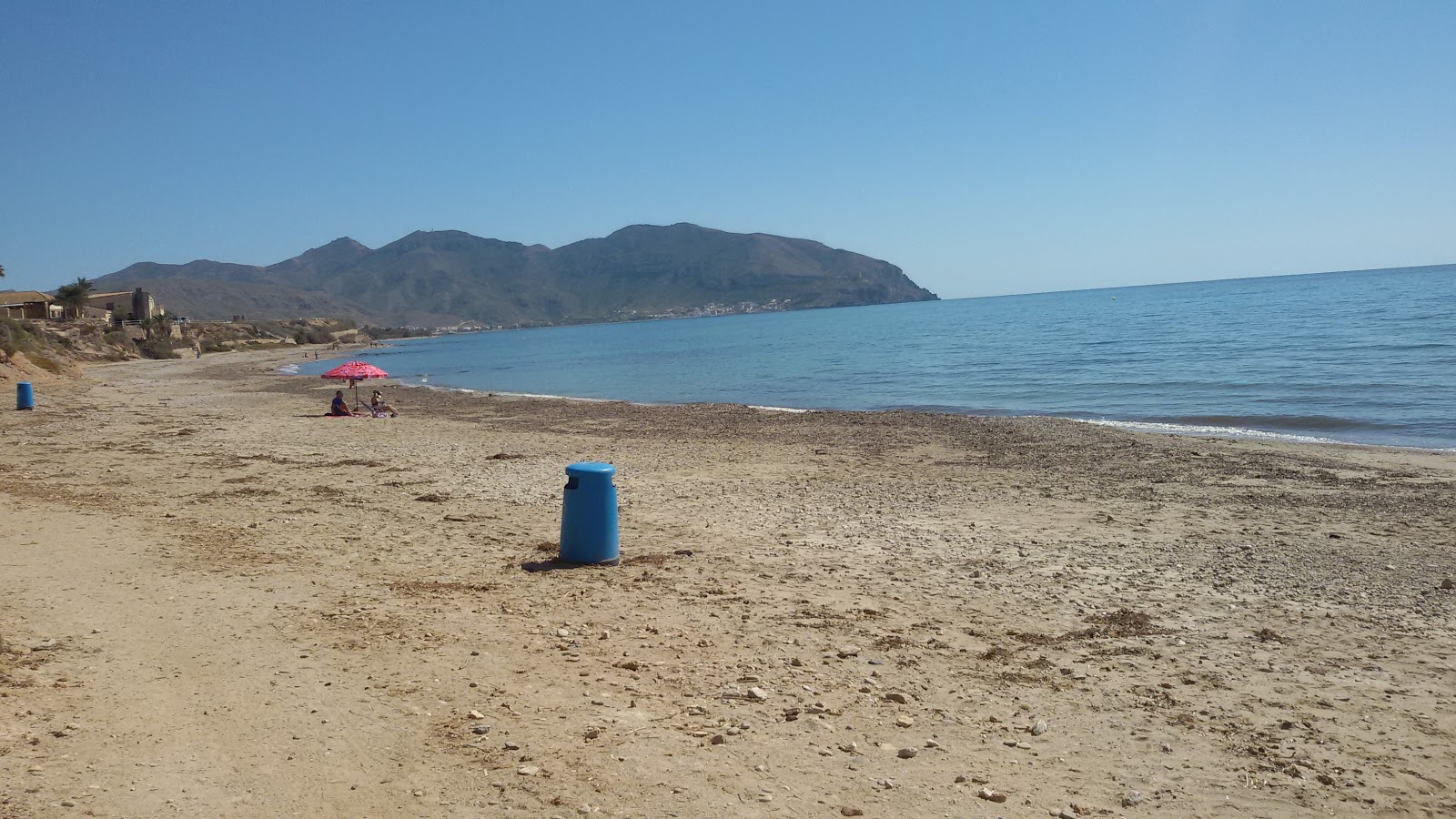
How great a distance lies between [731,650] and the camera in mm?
5926

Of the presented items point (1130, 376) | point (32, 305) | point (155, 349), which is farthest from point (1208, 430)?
point (32, 305)

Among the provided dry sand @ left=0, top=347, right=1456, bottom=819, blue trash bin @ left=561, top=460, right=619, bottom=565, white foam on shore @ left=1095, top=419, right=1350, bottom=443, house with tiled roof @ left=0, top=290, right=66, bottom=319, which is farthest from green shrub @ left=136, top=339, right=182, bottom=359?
blue trash bin @ left=561, top=460, right=619, bottom=565

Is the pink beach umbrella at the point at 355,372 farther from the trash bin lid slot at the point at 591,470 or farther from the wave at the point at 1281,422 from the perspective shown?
the wave at the point at 1281,422

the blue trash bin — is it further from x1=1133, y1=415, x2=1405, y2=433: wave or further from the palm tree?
the palm tree

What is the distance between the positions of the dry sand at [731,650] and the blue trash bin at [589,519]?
300 millimetres

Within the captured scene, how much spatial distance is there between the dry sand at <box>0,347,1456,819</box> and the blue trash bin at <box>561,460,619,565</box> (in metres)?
0.30

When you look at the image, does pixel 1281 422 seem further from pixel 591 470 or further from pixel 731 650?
pixel 731 650

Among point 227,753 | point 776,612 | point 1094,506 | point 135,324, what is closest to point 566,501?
point 776,612

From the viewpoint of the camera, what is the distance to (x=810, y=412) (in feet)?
80.7

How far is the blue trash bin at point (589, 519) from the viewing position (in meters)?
7.98

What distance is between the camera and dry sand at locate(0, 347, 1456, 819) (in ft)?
13.6

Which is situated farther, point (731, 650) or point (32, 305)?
point (32, 305)

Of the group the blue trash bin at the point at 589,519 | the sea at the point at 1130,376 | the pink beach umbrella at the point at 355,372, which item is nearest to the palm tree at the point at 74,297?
the sea at the point at 1130,376

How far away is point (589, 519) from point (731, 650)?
8.03 ft
